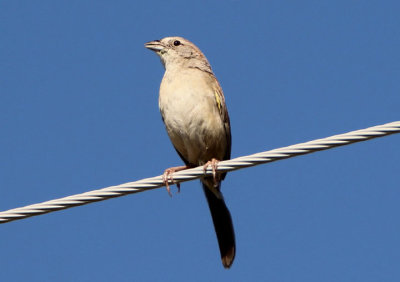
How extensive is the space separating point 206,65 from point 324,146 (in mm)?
4050

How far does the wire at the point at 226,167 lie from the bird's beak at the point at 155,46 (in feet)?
11.8

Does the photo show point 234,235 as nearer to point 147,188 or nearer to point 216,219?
point 216,219

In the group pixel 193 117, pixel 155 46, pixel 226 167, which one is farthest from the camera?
pixel 155 46

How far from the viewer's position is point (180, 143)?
27.8ft

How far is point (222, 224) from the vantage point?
867 cm

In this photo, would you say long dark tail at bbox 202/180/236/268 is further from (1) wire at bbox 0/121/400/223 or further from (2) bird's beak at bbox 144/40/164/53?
(1) wire at bbox 0/121/400/223

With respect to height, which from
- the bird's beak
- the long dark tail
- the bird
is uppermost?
Result: the bird's beak

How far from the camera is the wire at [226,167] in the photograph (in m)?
5.20

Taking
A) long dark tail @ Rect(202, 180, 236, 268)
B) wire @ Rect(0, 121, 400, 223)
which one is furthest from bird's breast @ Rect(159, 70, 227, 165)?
wire @ Rect(0, 121, 400, 223)

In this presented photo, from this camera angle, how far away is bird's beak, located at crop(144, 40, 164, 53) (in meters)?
9.48

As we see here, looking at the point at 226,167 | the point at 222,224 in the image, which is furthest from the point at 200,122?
the point at 226,167

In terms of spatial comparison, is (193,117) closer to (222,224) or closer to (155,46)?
(222,224)

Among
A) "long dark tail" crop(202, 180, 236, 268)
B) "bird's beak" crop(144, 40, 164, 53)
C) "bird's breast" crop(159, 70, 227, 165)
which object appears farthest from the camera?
"bird's beak" crop(144, 40, 164, 53)

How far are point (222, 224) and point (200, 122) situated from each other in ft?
4.27
